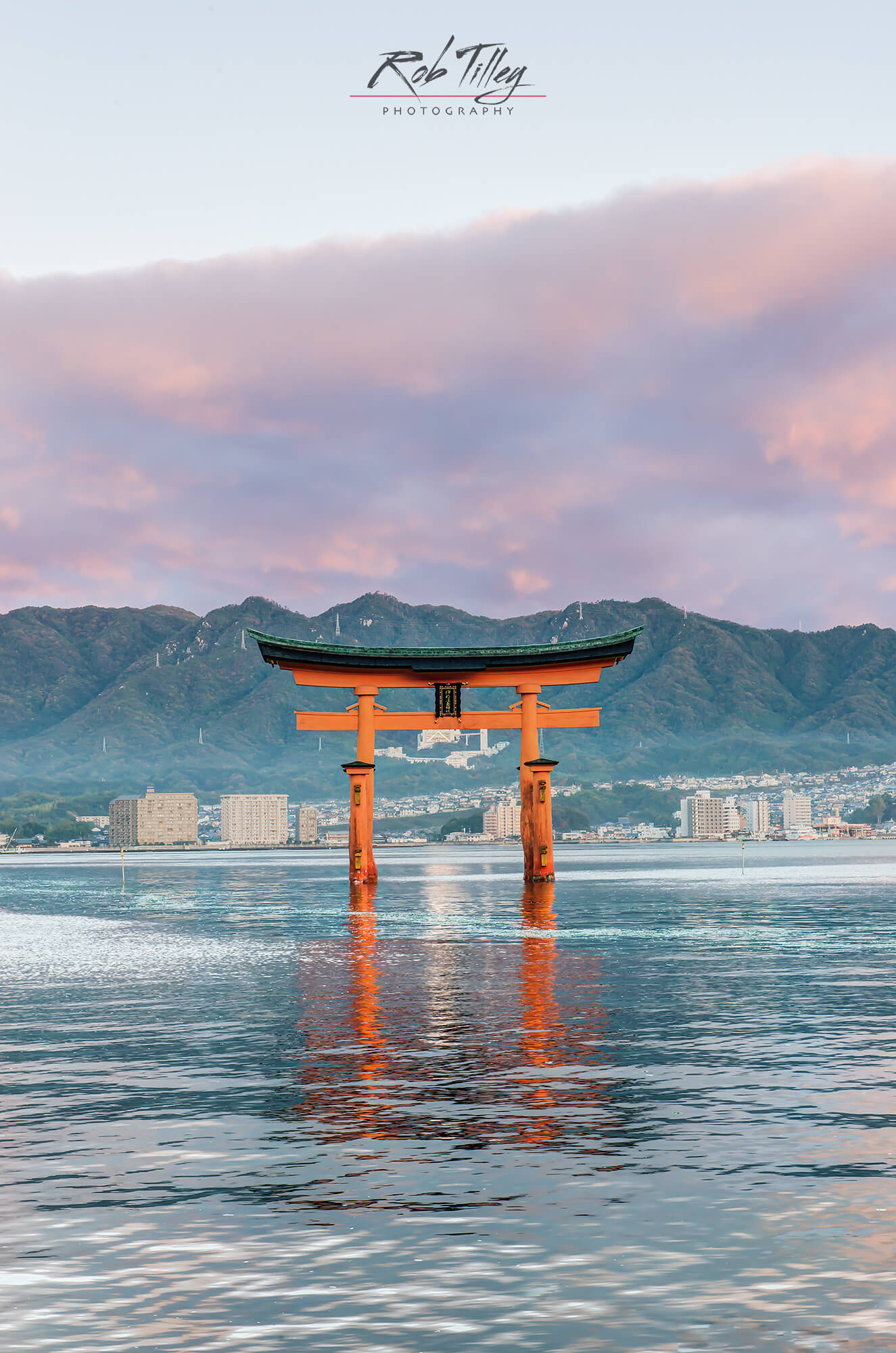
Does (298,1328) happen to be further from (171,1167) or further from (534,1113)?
(534,1113)

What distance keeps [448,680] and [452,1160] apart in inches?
1862

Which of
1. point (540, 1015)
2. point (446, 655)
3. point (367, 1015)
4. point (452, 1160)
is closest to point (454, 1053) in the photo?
point (540, 1015)

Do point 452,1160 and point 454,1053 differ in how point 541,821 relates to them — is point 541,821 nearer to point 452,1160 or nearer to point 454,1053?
point 454,1053

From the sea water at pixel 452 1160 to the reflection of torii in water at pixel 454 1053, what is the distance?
0.22 ft

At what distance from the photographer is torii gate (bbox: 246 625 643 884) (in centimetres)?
5650

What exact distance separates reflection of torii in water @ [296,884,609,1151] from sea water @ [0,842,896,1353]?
2.6 inches

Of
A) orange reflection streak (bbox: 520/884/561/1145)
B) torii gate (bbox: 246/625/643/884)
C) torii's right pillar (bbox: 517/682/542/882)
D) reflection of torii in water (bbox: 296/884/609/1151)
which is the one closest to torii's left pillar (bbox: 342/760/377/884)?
torii gate (bbox: 246/625/643/884)

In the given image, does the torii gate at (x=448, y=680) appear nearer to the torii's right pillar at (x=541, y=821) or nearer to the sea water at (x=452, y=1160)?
the torii's right pillar at (x=541, y=821)

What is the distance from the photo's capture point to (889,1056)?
53.0ft

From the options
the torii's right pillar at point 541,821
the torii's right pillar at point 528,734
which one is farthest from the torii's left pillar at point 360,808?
the torii's right pillar at point 541,821

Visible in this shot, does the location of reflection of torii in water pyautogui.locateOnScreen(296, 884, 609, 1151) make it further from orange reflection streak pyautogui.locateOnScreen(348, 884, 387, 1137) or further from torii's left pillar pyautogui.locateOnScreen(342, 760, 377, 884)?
torii's left pillar pyautogui.locateOnScreen(342, 760, 377, 884)

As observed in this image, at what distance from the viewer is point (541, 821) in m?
59.4

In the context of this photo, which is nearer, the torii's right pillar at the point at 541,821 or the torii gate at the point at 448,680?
the torii gate at the point at 448,680

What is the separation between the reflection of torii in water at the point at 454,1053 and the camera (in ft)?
40.3
